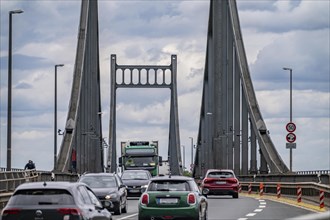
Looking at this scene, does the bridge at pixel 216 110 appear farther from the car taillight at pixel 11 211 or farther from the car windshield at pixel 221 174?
the car taillight at pixel 11 211

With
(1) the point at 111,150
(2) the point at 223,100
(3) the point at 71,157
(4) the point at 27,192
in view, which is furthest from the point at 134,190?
(1) the point at 111,150

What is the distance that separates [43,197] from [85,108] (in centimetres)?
6652

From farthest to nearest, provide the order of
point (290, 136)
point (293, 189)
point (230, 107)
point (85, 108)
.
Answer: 1. point (85, 108)
2. point (230, 107)
3. point (290, 136)
4. point (293, 189)

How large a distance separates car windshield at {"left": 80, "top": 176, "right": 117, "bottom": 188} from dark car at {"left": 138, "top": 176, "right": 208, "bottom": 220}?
749cm

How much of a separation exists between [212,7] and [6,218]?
235 feet

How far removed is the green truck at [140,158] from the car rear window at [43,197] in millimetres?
51165

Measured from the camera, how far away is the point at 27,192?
16609 millimetres

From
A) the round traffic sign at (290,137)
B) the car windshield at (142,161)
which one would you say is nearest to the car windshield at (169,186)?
the round traffic sign at (290,137)

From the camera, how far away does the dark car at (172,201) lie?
23.5 metres

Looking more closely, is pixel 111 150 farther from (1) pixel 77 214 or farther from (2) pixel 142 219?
(1) pixel 77 214

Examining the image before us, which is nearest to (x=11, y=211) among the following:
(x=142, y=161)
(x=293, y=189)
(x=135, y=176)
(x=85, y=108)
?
(x=135, y=176)

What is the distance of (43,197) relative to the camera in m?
16.5

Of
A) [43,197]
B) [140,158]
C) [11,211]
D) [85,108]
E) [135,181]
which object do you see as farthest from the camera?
[85,108]

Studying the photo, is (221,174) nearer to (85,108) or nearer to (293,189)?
(293,189)
